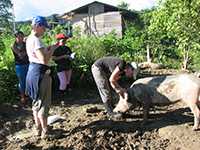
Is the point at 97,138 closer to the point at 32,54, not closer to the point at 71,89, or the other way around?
the point at 32,54

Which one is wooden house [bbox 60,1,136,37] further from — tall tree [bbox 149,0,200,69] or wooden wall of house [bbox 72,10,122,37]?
tall tree [bbox 149,0,200,69]

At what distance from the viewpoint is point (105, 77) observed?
31.9 feet

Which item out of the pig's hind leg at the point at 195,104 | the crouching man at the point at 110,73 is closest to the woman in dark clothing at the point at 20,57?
the crouching man at the point at 110,73

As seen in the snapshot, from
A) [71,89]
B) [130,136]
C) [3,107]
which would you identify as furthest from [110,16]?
[130,136]

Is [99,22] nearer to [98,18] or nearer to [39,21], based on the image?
[98,18]

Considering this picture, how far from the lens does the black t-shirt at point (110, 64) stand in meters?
9.20

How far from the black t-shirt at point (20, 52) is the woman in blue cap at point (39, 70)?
279 centimetres

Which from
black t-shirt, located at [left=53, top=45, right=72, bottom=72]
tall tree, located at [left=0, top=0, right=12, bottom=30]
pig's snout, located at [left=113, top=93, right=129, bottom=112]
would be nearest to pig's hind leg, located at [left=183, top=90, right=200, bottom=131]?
pig's snout, located at [left=113, top=93, right=129, bottom=112]

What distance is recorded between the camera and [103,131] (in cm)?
882

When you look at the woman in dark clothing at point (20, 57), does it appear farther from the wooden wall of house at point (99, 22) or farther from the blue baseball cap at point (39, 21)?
the wooden wall of house at point (99, 22)

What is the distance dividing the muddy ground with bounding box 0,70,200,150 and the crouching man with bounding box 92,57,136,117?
443mm

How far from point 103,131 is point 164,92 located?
150 centimetres

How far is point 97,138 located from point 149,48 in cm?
1326

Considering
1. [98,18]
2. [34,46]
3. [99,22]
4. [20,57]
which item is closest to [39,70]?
[34,46]
